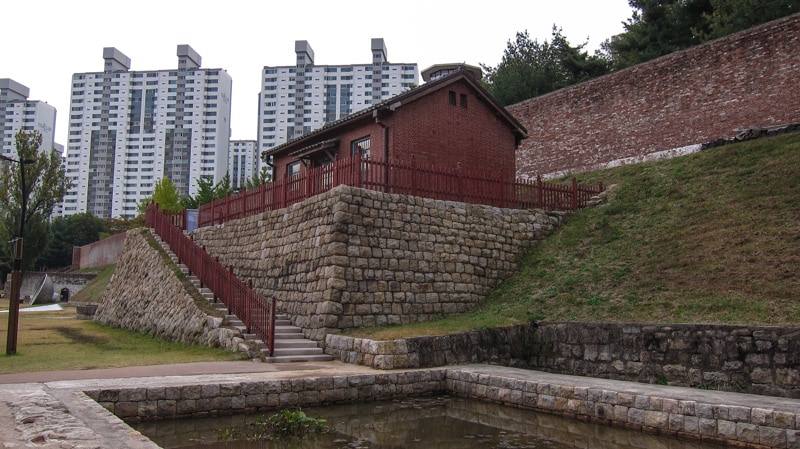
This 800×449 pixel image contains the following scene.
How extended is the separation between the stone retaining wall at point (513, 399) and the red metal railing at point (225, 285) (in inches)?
105

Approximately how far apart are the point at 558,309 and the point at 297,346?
5.20 metres

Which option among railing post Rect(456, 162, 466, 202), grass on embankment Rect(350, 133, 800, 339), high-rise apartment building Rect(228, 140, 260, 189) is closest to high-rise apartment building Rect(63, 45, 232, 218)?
high-rise apartment building Rect(228, 140, 260, 189)

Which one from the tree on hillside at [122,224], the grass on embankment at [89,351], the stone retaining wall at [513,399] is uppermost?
the tree on hillside at [122,224]

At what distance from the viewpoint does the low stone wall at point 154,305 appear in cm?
1249

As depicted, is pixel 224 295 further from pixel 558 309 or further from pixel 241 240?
pixel 558 309

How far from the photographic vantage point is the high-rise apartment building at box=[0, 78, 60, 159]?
11025 cm

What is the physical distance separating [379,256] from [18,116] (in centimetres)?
12319

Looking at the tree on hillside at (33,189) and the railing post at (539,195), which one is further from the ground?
the tree on hillside at (33,189)

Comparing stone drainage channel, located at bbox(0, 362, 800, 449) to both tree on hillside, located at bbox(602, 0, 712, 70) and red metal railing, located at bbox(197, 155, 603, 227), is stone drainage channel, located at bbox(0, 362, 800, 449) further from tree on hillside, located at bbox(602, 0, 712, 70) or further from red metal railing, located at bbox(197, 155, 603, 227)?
tree on hillside, located at bbox(602, 0, 712, 70)

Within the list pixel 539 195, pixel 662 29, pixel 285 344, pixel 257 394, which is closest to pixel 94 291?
pixel 285 344

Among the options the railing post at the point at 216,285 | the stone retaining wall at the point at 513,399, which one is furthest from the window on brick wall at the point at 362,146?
the stone retaining wall at the point at 513,399

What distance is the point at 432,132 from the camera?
17531 mm

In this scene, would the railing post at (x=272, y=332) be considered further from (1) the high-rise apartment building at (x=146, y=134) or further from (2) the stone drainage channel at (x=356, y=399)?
(1) the high-rise apartment building at (x=146, y=134)

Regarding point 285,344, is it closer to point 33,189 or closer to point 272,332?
point 272,332
